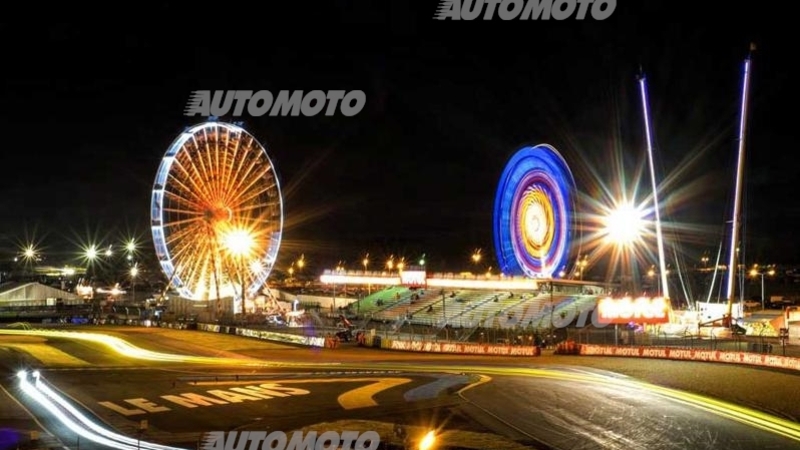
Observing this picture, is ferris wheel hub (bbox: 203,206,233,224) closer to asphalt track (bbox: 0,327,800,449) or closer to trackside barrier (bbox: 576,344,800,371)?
asphalt track (bbox: 0,327,800,449)

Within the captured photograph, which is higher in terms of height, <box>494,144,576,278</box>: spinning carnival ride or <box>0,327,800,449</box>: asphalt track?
<box>494,144,576,278</box>: spinning carnival ride

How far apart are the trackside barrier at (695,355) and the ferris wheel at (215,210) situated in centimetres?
2784

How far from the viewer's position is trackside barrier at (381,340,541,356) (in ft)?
129

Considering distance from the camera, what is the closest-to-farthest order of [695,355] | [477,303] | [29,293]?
[695,355] → [477,303] → [29,293]

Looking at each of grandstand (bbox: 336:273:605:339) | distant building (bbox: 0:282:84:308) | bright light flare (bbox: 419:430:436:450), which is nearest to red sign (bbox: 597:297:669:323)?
grandstand (bbox: 336:273:605:339)

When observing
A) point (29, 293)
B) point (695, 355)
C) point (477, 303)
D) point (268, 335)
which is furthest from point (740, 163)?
point (29, 293)

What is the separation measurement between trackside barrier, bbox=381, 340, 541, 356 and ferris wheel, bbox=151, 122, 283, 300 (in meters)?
16.2

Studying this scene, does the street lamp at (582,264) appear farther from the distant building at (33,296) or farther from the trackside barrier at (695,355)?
the distant building at (33,296)

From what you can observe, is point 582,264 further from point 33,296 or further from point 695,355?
point 33,296

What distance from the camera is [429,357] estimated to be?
39719 mm

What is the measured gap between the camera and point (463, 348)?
42375 mm

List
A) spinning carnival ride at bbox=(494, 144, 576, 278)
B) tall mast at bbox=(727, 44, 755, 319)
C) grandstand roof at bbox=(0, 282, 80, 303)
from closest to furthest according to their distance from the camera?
tall mast at bbox=(727, 44, 755, 319) → spinning carnival ride at bbox=(494, 144, 576, 278) → grandstand roof at bbox=(0, 282, 80, 303)

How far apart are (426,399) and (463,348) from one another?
19.6 m

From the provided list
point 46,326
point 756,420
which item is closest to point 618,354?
point 756,420
